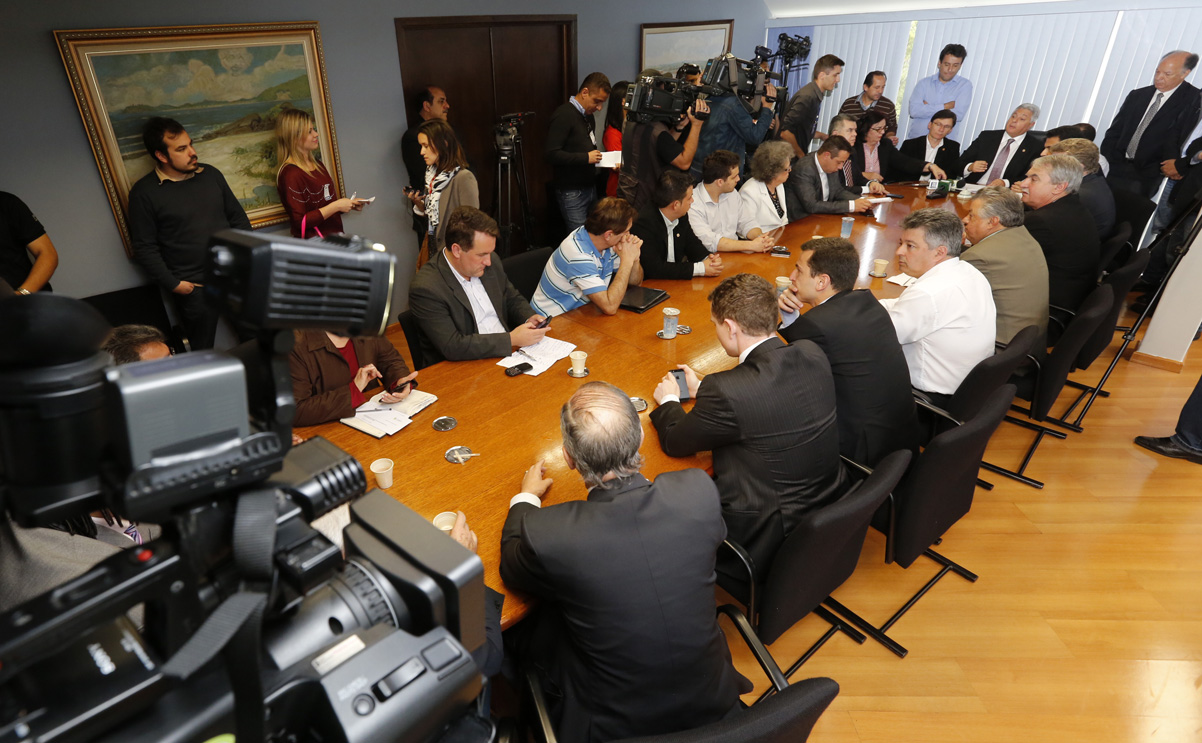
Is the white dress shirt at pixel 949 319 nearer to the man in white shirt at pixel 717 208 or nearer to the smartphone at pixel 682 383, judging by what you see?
the smartphone at pixel 682 383

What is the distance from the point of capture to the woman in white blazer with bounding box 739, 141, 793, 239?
468cm

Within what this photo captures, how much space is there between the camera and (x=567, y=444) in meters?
1.73

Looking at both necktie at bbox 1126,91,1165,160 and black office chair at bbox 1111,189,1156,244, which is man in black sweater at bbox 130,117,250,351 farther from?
Answer: necktie at bbox 1126,91,1165,160

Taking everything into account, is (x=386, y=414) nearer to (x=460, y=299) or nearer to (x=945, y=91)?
(x=460, y=299)

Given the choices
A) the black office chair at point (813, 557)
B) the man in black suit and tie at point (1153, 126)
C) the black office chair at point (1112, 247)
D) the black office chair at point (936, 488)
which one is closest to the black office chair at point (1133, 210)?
the black office chair at point (1112, 247)

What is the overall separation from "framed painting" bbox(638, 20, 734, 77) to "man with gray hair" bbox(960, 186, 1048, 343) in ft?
12.9

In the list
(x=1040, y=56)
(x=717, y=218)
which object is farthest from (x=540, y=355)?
(x=1040, y=56)

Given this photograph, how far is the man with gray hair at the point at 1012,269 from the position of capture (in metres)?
3.31

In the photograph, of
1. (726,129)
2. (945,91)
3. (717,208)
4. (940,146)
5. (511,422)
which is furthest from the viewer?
(945,91)

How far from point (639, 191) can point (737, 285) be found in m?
3.06

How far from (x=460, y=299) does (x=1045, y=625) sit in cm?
284

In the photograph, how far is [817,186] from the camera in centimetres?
526

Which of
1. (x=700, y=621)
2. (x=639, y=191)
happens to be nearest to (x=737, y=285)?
(x=700, y=621)

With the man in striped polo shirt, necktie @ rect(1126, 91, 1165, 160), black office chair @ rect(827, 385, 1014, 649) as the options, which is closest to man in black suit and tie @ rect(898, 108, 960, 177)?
necktie @ rect(1126, 91, 1165, 160)
